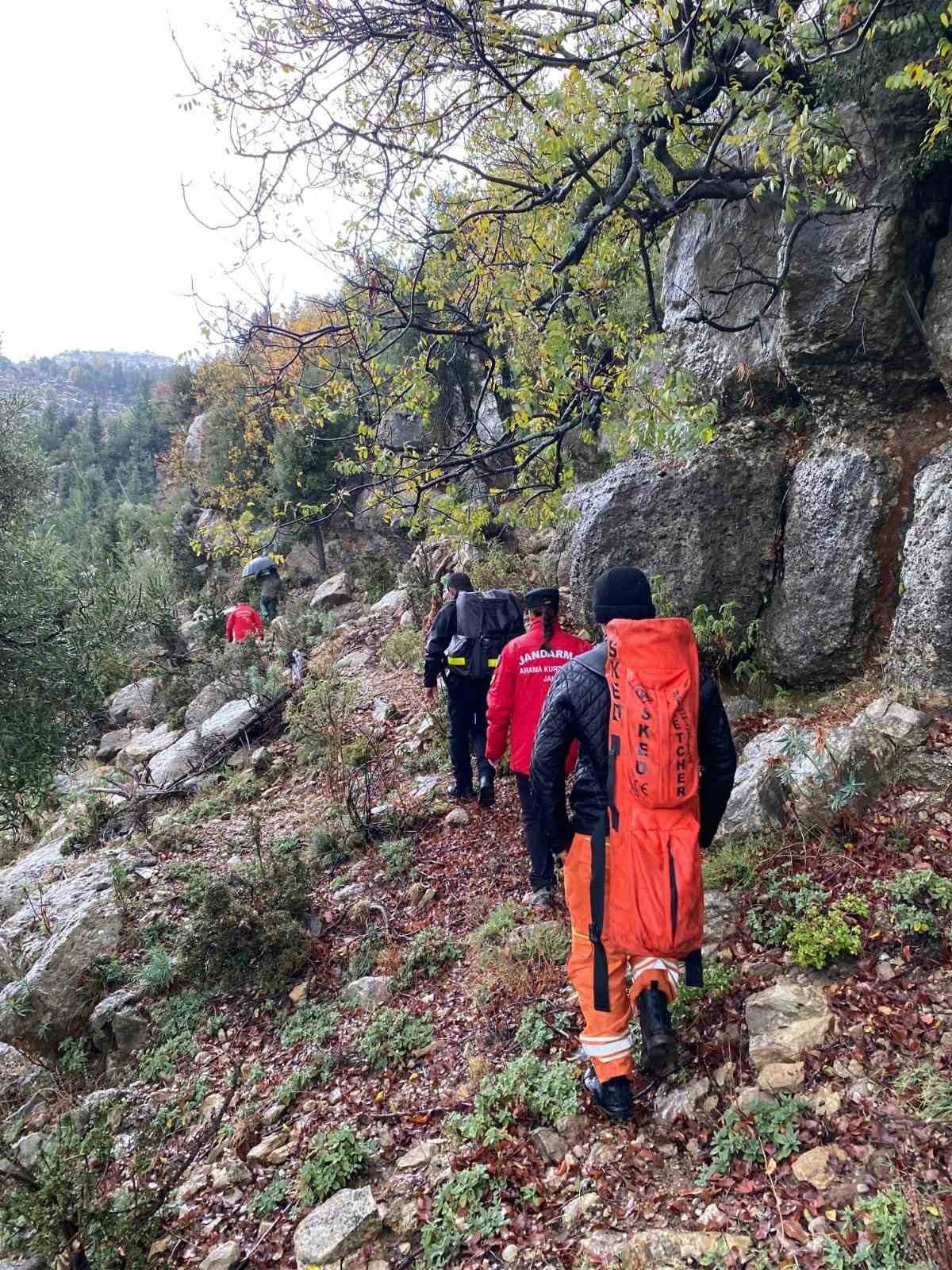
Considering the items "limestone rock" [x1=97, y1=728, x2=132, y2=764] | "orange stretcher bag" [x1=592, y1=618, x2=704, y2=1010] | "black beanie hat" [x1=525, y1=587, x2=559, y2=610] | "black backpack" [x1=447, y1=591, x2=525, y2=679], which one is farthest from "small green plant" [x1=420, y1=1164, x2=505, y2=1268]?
"limestone rock" [x1=97, y1=728, x2=132, y2=764]

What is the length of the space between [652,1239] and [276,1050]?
2.75m

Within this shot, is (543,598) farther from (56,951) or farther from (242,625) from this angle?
(242,625)

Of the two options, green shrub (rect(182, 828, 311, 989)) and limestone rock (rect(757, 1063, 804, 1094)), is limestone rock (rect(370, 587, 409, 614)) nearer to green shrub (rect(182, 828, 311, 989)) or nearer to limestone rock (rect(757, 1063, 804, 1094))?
green shrub (rect(182, 828, 311, 989))

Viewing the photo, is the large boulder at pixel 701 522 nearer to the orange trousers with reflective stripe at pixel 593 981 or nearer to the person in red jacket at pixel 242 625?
the orange trousers with reflective stripe at pixel 593 981

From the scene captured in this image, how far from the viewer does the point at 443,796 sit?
6.73 metres

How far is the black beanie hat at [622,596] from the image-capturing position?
2996 mm

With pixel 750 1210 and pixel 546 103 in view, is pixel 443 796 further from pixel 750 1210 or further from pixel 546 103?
pixel 546 103

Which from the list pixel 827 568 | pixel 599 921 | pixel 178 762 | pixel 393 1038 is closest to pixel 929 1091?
pixel 599 921

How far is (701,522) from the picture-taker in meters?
5.84

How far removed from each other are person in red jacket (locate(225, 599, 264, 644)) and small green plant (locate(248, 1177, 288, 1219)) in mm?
10909

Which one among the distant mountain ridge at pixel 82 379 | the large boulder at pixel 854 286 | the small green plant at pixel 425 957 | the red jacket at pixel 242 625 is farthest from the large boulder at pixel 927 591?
the distant mountain ridge at pixel 82 379

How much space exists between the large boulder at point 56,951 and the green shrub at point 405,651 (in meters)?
4.64

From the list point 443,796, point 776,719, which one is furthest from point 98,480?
point 776,719

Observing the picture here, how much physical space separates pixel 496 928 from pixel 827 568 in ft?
11.7
